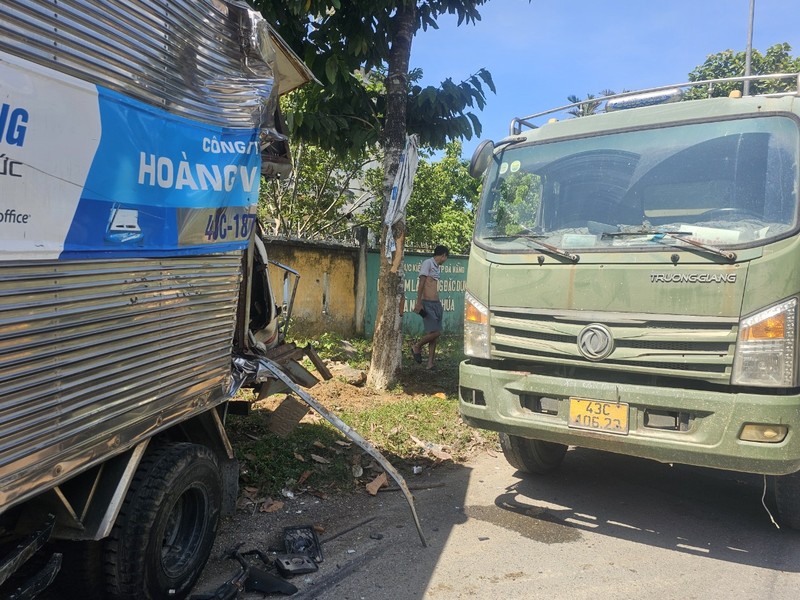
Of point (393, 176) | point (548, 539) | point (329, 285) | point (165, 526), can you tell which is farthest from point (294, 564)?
point (329, 285)

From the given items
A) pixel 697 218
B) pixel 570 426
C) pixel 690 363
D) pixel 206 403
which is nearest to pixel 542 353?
pixel 570 426

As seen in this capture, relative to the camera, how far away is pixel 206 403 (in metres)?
3.28

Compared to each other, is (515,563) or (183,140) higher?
(183,140)

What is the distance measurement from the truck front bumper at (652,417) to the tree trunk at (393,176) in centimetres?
269

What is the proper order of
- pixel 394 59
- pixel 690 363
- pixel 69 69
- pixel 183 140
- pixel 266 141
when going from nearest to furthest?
pixel 69 69 < pixel 183 140 < pixel 690 363 < pixel 266 141 < pixel 394 59

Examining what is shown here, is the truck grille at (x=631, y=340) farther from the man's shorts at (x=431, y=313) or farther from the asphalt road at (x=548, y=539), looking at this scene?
the man's shorts at (x=431, y=313)

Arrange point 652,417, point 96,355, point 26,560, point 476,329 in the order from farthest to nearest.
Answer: point 476,329, point 652,417, point 96,355, point 26,560

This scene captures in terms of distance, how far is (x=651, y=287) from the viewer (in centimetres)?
379

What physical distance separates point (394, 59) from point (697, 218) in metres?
4.22

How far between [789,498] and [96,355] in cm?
406

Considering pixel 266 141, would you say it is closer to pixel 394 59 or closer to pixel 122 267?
pixel 122 267

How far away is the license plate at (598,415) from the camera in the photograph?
3.80m

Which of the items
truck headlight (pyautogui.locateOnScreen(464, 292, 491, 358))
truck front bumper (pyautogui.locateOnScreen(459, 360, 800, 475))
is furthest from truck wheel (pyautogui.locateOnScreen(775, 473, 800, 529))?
truck headlight (pyautogui.locateOnScreen(464, 292, 491, 358))

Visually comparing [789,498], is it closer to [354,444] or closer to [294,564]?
[294,564]
